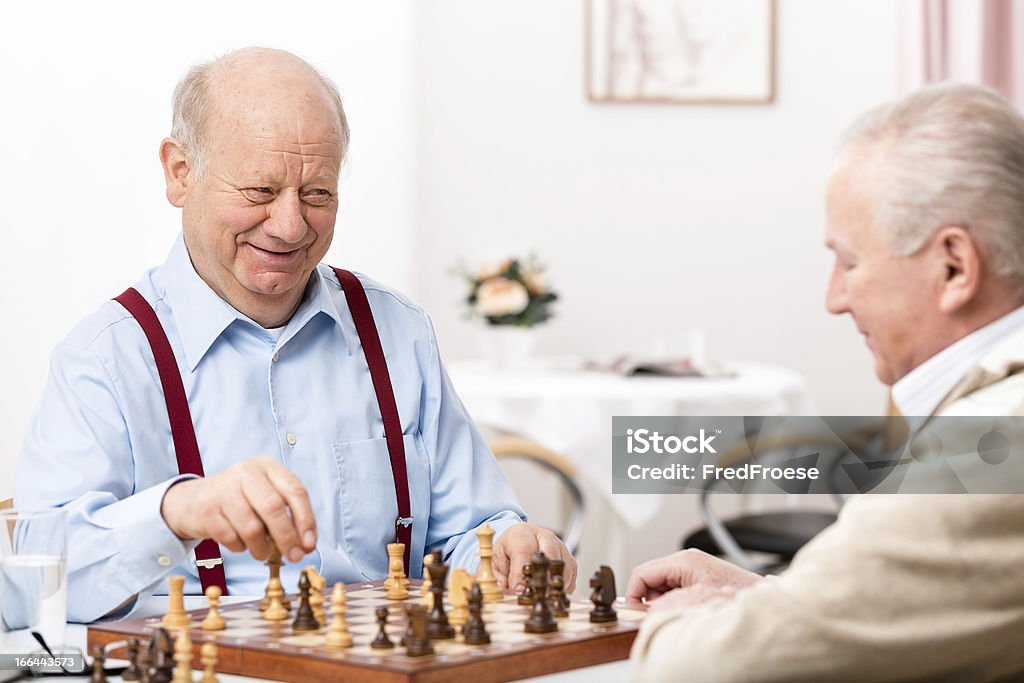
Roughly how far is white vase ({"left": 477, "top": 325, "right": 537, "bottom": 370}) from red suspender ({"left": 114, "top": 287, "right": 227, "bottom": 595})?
3.65 meters

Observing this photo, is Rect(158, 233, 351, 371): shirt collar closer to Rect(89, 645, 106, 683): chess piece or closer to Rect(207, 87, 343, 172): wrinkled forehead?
Rect(207, 87, 343, 172): wrinkled forehead

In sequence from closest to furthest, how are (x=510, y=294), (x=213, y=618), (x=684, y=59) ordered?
(x=213, y=618)
(x=510, y=294)
(x=684, y=59)

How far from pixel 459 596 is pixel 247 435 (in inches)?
25.9

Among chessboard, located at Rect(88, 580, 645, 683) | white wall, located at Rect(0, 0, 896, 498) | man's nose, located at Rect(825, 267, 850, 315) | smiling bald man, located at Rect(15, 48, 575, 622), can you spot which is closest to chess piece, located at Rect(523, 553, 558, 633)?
chessboard, located at Rect(88, 580, 645, 683)

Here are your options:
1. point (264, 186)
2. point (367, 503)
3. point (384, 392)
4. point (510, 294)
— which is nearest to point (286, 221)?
point (264, 186)

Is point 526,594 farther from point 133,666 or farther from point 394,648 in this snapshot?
point 133,666

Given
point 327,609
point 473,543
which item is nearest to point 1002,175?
point 327,609

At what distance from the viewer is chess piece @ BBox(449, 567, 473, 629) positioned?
1577mm

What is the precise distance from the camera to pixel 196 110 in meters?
2.25

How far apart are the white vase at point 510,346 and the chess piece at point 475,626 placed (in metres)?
4.21

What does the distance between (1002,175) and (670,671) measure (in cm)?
60

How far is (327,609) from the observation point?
1.70 meters

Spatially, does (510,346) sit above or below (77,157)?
below

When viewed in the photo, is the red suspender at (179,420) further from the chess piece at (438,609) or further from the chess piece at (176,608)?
the chess piece at (438,609)
